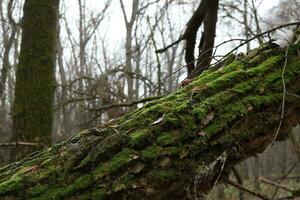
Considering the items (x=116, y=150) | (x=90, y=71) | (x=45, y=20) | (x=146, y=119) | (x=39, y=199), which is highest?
(x=90, y=71)

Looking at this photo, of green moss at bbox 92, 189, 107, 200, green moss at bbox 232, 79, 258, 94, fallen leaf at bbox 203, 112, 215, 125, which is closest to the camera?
green moss at bbox 92, 189, 107, 200

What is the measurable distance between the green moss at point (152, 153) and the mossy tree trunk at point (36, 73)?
3069 mm

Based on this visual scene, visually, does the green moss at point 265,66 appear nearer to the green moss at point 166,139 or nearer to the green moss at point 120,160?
the green moss at point 166,139

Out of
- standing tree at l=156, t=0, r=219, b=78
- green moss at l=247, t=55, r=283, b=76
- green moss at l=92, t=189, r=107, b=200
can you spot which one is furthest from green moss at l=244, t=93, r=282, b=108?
standing tree at l=156, t=0, r=219, b=78

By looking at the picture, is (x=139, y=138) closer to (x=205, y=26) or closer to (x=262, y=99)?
(x=262, y=99)

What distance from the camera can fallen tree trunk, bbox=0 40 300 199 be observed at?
5.11ft

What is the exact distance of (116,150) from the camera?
161 centimetres

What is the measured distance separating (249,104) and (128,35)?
16481mm

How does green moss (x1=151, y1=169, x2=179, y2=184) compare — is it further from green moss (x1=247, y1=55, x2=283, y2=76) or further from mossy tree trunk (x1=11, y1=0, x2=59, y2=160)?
mossy tree trunk (x1=11, y1=0, x2=59, y2=160)

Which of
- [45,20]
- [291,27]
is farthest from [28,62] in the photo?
[291,27]

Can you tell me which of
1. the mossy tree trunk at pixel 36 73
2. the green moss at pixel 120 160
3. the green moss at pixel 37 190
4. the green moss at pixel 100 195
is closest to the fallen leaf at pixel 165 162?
the green moss at pixel 120 160

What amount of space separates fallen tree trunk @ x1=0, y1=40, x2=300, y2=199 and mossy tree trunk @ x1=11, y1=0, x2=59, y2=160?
2.87 meters

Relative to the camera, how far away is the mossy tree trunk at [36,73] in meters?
4.53

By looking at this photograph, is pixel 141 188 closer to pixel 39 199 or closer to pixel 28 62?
pixel 39 199
